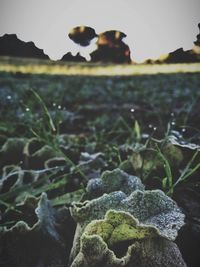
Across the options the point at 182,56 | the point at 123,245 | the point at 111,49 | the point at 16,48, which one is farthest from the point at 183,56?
the point at 123,245

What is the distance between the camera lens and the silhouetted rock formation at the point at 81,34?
1872 millimetres

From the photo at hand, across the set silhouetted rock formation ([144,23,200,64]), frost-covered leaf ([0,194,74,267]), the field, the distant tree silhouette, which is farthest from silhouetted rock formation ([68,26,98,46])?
frost-covered leaf ([0,194,74,267])

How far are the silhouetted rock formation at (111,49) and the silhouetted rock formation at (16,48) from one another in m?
0.30

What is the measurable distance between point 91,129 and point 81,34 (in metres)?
0.50

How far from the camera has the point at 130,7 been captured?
1855 mm

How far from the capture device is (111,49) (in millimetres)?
1935

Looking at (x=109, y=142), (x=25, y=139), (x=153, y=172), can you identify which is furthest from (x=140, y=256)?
(x=25, y=139)

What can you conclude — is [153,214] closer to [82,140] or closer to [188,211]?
[188,211]

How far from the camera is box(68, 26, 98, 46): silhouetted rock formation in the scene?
6.14 ft

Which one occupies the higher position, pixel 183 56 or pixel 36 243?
pixel 183 56

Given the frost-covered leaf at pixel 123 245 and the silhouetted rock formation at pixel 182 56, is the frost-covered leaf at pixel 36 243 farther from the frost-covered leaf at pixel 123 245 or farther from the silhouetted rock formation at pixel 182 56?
the silhouetted rock formation at pixel 182 56

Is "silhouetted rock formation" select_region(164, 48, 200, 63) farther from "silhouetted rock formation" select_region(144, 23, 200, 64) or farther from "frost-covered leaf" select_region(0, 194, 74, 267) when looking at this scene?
"frost-covered leaf" select_region(0, 194, 74, 267)

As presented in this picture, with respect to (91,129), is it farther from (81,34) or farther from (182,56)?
(182,56)

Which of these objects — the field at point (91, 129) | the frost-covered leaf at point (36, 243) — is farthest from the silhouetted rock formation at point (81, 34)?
the frost-covered leaf at point (36, 243)
